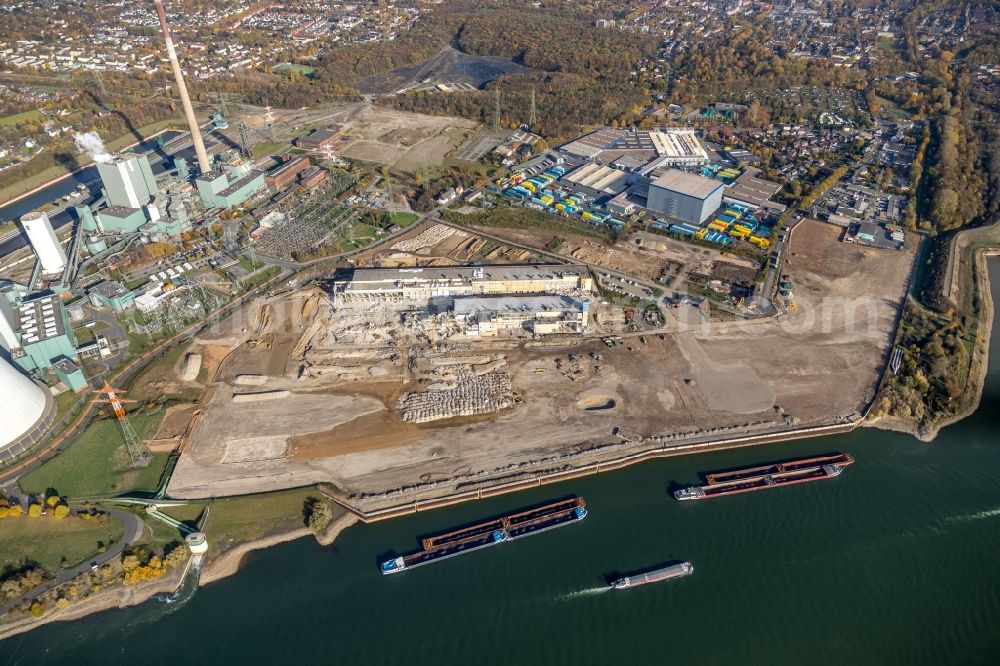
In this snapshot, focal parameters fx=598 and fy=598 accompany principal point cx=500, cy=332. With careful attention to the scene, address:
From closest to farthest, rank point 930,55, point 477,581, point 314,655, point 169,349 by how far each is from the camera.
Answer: point 314,655, point 477,581, point 169,349, point 930,55

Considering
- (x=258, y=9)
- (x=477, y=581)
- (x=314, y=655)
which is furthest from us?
(x=258, y=9)

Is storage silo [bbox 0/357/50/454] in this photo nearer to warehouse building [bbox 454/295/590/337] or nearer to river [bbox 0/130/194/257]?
river [bbox 0/130/194/257]

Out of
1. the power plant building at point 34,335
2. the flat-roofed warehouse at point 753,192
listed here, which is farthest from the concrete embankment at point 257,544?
the flat-roofed warehouse at point 753,192

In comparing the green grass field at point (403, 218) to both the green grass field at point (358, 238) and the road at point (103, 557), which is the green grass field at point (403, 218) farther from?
the road at point (103, 557)

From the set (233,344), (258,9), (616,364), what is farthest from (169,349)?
(258,9)

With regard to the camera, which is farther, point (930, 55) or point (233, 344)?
point (930, 55)

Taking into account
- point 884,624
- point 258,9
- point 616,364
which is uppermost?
point 258,9

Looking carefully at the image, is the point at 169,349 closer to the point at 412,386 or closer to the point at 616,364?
the point at 412,386

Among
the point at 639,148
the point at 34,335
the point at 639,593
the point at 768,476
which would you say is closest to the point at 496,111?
the point at 639,148

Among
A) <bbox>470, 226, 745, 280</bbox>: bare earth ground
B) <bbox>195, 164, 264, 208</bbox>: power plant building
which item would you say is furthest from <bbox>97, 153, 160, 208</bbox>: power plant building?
<bbox>470, 226, 745, 280</bbox>: bare earth ground
